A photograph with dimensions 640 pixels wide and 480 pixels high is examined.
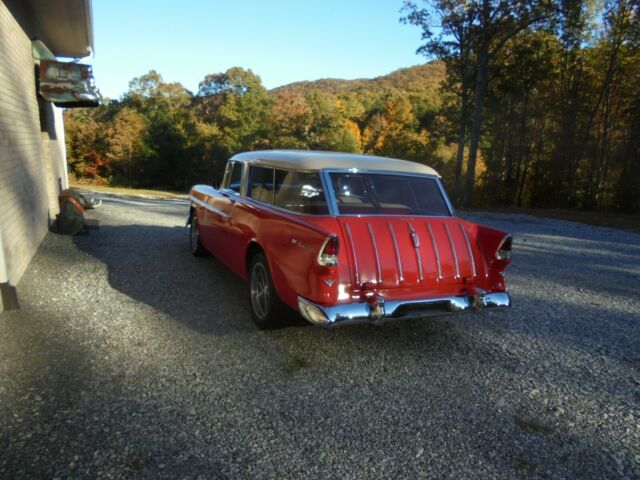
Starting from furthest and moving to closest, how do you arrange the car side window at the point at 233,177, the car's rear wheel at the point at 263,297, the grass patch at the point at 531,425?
the car side window at the point at 233,177, the car's rear wheel at the point at 263,297, the grass patch at the point at 531,425

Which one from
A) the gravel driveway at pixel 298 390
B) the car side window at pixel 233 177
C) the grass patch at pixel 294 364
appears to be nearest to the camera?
the gravel driveway at pixel 298 390

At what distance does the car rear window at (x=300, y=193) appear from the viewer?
366 centimetres

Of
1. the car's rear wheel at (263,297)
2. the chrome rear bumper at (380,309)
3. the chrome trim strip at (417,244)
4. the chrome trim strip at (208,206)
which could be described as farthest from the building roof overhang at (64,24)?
the chrome rear bumper at (380,309)

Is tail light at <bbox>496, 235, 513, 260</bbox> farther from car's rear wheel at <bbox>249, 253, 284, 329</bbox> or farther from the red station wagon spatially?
car's rear wheel at <bbox>249, 253, 284, 329</bbox>

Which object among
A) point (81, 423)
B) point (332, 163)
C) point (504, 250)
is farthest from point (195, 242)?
point (504, 250)

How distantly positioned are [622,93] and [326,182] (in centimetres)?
2812

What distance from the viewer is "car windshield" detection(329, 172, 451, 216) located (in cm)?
381

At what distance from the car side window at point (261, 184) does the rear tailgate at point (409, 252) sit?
45.6 inches

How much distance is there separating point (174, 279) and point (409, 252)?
339cm

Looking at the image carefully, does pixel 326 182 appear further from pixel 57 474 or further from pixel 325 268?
pixel 57 474

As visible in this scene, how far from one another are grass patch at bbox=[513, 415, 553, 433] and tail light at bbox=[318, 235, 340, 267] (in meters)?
1.59

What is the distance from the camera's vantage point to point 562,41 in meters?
24.3

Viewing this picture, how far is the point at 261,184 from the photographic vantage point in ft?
14.9

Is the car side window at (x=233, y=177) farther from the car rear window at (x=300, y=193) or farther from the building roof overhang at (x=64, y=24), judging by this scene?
the building roof overhang at (x=64, y=24)
